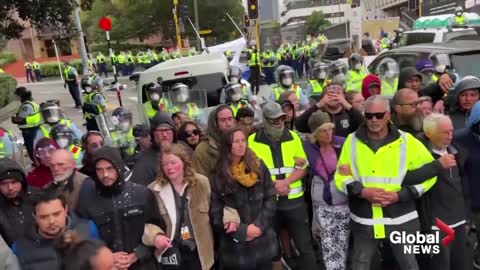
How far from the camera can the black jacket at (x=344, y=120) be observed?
4980 mm

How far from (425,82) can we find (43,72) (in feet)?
121

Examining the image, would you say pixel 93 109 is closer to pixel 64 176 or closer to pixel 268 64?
pixel 64 176

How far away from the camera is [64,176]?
3869mm

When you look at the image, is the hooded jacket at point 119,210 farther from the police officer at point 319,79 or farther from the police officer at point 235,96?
the police officer at point 319,79

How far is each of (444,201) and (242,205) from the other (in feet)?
5.10

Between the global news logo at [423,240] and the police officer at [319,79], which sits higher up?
the police officer at [319,79]

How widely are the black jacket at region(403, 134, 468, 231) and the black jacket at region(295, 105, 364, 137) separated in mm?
1105

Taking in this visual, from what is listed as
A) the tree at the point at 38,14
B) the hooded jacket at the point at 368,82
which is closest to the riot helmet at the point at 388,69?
the hooded jacket at the point at 368,82

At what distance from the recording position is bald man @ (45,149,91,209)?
3789mm

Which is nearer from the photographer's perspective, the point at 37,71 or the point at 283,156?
the point at 283,156

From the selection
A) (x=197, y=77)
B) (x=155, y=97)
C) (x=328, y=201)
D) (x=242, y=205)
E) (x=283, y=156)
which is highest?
(x=197, y=77)

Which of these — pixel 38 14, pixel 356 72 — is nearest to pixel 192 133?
pixel 356 72

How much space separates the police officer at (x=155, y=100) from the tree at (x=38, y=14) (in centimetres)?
243

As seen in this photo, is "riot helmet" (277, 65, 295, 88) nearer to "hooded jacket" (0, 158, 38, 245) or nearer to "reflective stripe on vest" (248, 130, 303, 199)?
"reflective stripe on vest" (248, 130, 303, 199)
